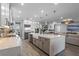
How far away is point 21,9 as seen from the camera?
11.4ft

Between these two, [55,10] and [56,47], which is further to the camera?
[56,47]

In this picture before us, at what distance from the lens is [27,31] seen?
7.96 meters

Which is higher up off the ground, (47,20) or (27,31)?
(47,20)

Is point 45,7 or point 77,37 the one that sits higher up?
point 45,7

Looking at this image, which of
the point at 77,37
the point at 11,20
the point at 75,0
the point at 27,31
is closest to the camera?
the point at 75,0

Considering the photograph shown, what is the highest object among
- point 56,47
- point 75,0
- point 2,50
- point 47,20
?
point 75,0

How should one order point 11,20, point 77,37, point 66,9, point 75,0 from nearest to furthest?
1. point 75,0
2. point 66,9
3. point 11,20
4. point 77,37

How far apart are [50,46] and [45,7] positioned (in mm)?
1448

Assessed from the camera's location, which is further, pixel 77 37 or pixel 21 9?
pixel 77 37

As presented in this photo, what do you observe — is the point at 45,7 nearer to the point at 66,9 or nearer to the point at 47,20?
the point at 47,20

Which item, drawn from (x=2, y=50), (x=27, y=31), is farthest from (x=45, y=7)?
(x=27, y=31)

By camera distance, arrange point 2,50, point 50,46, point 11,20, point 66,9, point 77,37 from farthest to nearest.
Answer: point 77,37 < point 11,20 < point 50,46 < point 66,9 < point 2,50

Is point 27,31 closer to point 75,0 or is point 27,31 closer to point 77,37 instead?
point 77,37

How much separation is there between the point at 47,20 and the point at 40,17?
26 centimetres
